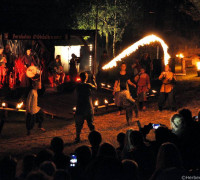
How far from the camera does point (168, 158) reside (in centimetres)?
526

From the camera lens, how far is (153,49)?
26.9 metres

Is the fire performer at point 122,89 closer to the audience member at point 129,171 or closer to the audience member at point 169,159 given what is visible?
the audience member at point 169,159

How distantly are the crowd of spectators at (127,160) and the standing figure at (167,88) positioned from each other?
641cm

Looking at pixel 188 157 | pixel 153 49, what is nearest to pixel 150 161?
pixel 188 157

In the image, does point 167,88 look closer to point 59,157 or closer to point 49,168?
point 59,157

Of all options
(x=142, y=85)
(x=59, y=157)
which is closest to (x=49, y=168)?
(x=59, y=157)

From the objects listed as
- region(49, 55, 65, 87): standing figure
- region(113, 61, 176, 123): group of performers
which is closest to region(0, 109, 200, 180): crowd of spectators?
region(113, 61, 176, 123): group of performers

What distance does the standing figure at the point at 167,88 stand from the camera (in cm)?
1359

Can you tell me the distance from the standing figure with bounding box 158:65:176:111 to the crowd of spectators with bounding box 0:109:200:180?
641 cm

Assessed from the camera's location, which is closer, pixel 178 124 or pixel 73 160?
pixel 73 160

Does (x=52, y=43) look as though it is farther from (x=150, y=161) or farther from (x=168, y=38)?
(x=150, y=161)

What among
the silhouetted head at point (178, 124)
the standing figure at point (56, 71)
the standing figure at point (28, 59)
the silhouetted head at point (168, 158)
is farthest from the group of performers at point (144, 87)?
the silhouetted head at point (168, 158)

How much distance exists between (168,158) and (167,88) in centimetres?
864

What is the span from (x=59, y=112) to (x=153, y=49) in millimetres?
13916
